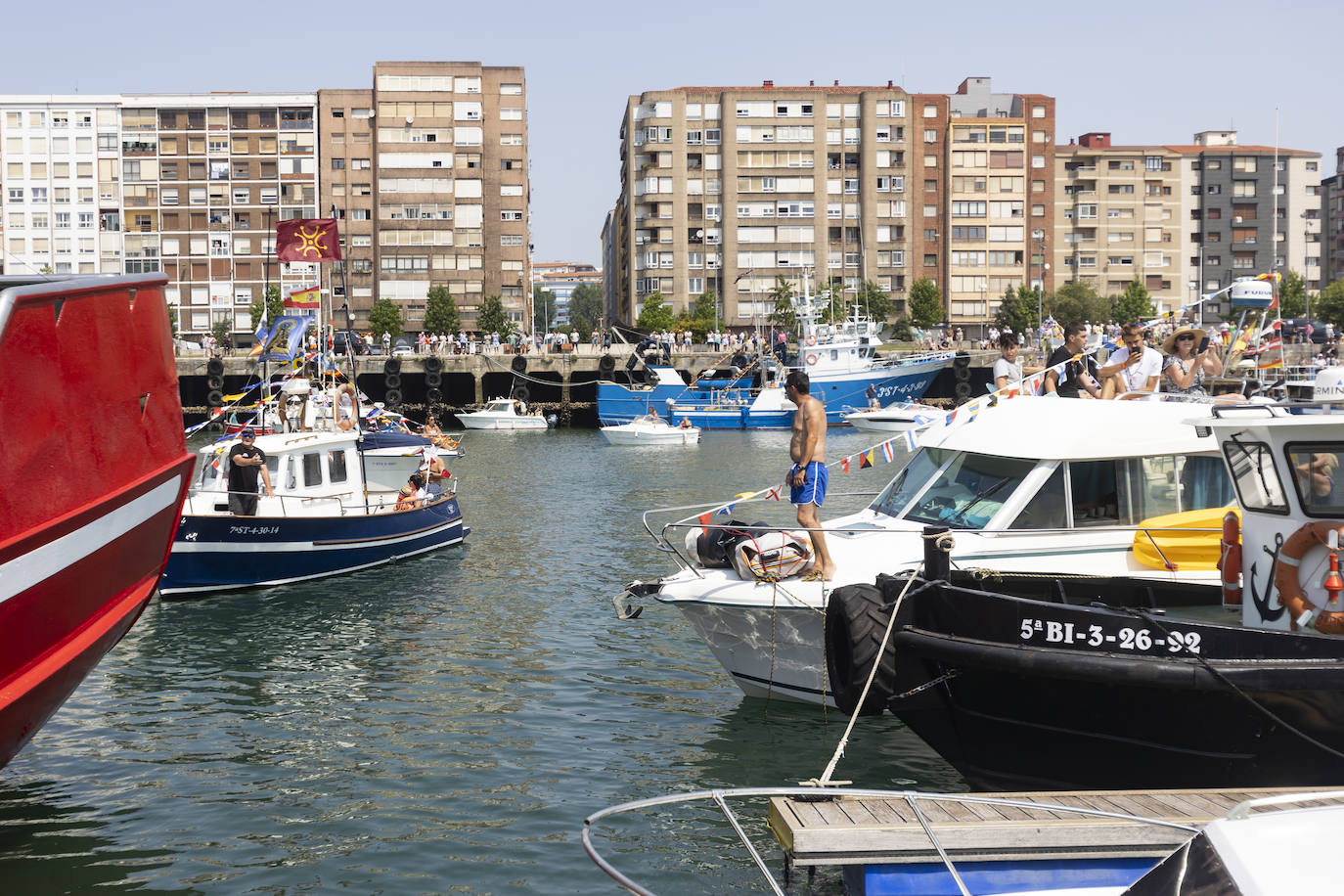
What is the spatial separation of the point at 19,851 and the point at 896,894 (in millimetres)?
6766

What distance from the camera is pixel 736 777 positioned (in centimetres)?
1115

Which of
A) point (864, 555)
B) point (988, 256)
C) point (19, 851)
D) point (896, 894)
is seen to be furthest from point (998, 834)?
point (988, 256)

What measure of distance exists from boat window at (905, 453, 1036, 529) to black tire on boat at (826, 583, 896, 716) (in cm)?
254

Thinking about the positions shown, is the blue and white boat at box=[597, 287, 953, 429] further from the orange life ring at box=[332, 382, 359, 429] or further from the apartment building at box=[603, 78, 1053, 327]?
the orange life ring at box=[332, 382, 359, 429]

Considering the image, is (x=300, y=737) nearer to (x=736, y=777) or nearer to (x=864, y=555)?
(x=736, y=777)

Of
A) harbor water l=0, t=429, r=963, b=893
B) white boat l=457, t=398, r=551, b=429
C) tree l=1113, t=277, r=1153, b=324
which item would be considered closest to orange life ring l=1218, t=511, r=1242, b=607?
harbor water l=0, t=429, r=963, b=893

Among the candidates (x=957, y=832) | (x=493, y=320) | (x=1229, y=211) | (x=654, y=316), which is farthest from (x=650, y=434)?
(x=1229, y=211)

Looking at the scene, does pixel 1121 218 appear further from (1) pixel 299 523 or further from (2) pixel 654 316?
(1) pixel 299 523

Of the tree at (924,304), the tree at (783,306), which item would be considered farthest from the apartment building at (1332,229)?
the tree at (783,306)

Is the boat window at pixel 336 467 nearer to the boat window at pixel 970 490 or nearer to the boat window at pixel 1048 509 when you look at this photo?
the boat window at pixel 970 490

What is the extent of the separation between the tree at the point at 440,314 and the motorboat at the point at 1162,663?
89286mm

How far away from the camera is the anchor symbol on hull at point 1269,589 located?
32.1ft

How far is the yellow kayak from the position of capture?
11953 mm

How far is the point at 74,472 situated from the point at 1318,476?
879cm
